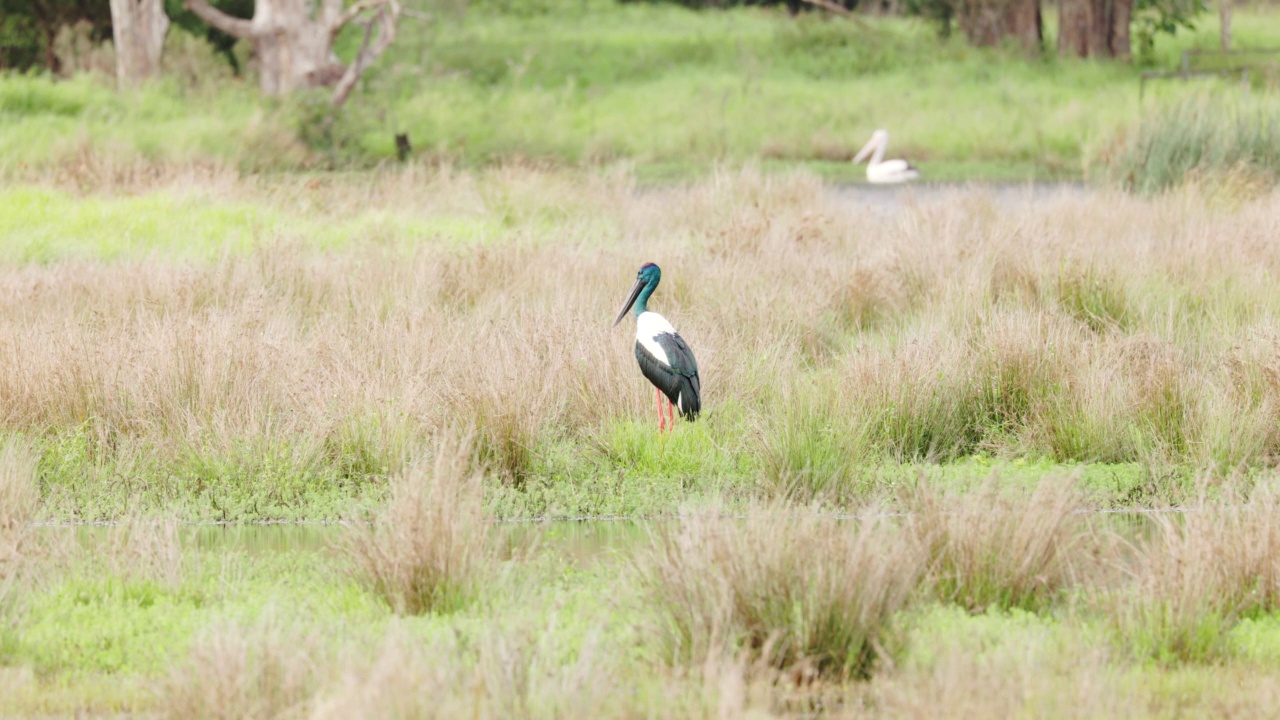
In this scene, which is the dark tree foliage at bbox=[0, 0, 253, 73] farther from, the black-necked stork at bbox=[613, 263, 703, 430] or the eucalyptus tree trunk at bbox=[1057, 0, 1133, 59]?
the black-necked stork at bbox=[613, 263, 703, 430]

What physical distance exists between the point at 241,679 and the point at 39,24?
29145mm

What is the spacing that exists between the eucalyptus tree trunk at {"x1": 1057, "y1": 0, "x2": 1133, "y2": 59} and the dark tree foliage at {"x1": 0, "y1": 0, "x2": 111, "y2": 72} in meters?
16.3

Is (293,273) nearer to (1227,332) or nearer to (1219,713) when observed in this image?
(1227,332)

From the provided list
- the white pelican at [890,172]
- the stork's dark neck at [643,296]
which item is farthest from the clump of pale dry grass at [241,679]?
the white pelican at [890,172]

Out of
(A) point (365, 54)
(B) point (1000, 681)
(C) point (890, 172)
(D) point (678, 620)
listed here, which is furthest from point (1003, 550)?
(A) point (365, 54)

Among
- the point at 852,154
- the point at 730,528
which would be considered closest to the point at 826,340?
the point at 730,528

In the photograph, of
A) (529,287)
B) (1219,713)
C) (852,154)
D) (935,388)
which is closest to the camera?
(1219,713)

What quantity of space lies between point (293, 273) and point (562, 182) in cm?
474

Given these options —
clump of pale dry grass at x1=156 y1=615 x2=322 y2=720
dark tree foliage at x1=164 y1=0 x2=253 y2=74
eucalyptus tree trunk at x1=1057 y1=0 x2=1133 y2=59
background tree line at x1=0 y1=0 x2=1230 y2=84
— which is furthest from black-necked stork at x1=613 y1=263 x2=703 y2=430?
dark tree foliage at x1=164 y1=0 x2=253 y2=74

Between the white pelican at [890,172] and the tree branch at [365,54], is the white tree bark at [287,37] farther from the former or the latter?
the white pelican at [890,172]

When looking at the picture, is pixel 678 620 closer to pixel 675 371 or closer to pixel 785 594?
pixel 785 594

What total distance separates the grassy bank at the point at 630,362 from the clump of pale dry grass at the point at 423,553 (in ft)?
4.70

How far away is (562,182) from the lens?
50.9 feet

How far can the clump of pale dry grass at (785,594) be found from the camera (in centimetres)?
491
